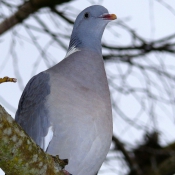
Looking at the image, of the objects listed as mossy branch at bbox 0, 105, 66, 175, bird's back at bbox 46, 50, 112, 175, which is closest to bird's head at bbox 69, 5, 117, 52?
bird's back at bbox 46, 50, 112, 175

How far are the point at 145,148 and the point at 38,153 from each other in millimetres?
2741

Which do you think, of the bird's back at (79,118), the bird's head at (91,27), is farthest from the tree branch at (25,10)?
the bird's back at (79,118)

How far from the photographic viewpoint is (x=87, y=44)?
10.4 ft

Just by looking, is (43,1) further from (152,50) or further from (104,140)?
(104,140)

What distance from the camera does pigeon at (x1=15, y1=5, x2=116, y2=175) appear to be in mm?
2672

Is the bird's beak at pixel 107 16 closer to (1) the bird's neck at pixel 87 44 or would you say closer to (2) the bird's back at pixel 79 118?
(1) the bird's neck at pixel 87 44

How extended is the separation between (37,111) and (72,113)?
23 cm

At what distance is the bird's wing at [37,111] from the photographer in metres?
2.69

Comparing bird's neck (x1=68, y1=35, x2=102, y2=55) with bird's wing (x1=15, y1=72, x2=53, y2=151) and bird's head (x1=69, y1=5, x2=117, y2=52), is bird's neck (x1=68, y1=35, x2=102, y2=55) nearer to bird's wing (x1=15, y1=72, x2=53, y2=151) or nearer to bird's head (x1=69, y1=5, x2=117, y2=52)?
bird's head (x1=69, y1=5, x2=117, y2=52)

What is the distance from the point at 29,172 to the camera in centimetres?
191

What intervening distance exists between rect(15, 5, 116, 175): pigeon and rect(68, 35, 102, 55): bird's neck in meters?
0.18

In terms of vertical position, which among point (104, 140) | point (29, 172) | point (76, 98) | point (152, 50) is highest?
point (152, 50)

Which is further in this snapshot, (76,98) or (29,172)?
(76,98)

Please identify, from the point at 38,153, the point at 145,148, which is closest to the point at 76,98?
the point at 38,153
